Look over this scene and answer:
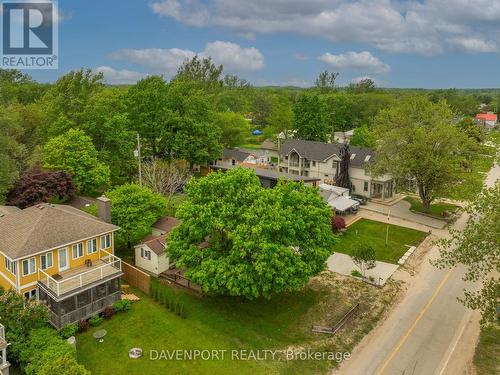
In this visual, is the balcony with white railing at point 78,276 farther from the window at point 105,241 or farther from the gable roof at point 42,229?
the gable roof at point 42,229

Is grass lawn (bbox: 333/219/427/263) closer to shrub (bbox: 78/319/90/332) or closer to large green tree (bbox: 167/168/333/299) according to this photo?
large green tree (bbox: 167/168/333/299)

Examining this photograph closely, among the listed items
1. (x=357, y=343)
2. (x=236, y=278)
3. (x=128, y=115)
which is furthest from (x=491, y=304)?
(x=128, y=115)

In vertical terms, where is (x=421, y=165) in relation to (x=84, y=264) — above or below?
above

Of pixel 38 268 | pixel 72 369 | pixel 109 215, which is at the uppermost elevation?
pixel 109 215

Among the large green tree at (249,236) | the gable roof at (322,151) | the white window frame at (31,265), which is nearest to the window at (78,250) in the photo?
the white window frame at (31,265)

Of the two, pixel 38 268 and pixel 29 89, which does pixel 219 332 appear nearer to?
pixel 38 268
